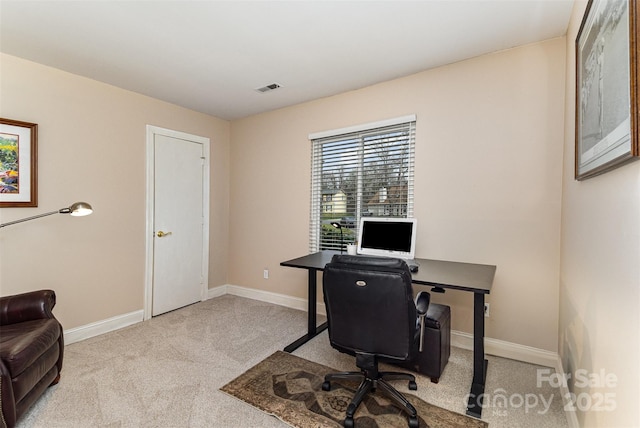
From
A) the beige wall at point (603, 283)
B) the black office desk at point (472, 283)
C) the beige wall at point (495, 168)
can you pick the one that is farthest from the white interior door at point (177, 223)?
the beige wall at point (603, 283)

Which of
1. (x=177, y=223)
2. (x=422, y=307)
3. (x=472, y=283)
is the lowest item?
(x=422, y=307)

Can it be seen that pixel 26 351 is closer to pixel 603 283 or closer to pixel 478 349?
pixel 478 349

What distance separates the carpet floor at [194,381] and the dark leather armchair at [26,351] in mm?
163

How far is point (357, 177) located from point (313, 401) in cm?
218

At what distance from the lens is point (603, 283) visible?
125 cm

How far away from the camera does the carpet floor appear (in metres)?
1.81

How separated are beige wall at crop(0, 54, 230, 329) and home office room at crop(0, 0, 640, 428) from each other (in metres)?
0.02

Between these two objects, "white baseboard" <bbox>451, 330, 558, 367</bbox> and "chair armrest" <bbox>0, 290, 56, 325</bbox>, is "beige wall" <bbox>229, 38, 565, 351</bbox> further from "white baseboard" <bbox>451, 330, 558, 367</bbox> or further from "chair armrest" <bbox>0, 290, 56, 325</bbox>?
"chair armrest" <bbox>0, 290, 56, 325</bbox>

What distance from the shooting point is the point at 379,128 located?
10.3ft

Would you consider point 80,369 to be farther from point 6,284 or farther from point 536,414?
point 536,414

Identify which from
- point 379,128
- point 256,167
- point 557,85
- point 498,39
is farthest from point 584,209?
point 256,167

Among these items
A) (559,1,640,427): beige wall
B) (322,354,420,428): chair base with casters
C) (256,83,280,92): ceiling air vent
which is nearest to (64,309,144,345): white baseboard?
(322,354,420,428): chair base with casters

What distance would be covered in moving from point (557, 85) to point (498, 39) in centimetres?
57

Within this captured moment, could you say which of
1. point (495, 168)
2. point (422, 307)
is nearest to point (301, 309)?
point (422, 307)
